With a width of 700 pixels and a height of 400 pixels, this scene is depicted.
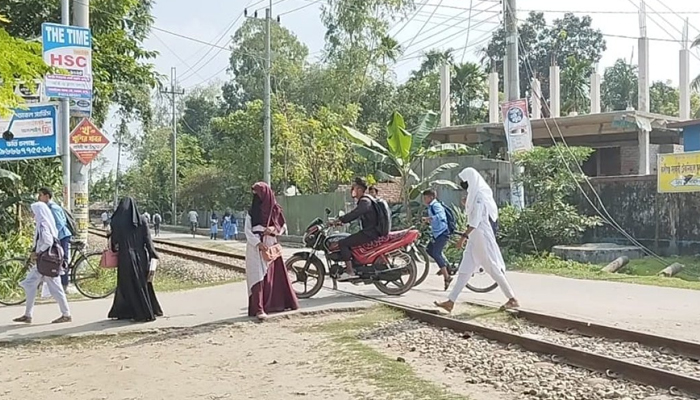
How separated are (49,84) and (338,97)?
112ft

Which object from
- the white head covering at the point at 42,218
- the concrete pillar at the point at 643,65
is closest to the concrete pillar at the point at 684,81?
the concrete pillar at the point at 643,65

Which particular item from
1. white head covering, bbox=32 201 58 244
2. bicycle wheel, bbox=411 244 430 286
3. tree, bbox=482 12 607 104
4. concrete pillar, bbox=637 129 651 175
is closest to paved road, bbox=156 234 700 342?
bicycle wheel, bbox=411 244 430 286

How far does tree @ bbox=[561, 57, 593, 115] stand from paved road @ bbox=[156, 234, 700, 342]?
136 feet

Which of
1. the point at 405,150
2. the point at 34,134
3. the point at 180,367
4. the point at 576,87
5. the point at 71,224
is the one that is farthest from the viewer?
the point at 576,87

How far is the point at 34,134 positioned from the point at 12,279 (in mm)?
2544

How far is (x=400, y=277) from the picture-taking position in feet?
38.5

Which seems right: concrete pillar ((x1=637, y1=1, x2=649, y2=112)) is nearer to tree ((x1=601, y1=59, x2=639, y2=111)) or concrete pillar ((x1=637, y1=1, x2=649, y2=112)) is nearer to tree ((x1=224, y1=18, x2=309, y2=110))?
tree ((x1=224, y1=18, x2=309, y2=110))

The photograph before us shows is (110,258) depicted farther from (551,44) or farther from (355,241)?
(551,44)

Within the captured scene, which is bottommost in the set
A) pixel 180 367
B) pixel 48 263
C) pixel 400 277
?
pixel 180 367

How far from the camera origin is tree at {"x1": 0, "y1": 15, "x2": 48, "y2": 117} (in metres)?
6.98

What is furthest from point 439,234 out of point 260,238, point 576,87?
point 576,87

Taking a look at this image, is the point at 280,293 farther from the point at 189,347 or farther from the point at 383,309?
the point at 189,347

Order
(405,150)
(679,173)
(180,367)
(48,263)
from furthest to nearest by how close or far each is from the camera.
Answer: (405,150)
(679,173)
(48,263)
(180,367)

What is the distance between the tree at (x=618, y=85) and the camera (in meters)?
61.5
